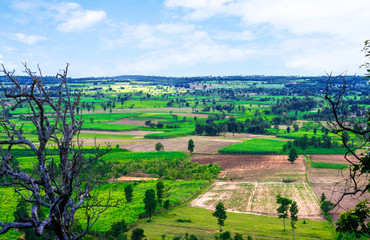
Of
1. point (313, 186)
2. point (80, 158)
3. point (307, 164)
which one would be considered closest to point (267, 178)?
point (313, 186)

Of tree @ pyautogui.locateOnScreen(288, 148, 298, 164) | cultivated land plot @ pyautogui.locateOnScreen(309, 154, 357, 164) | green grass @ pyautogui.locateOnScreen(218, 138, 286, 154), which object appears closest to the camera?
tree @ pyautogui.locateOnScreen(288, 148, 298, 164)

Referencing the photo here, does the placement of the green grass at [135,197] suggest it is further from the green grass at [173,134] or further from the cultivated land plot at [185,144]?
the green grass at [173,134]

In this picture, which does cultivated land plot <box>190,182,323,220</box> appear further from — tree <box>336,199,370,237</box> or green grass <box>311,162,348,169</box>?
tree <box>336,199,370,237</box>

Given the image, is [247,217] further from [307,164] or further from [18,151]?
[18,151]

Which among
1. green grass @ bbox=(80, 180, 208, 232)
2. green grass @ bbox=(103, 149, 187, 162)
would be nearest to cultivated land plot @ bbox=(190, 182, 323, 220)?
green grass @ bbox=(80, 180, 208, 232)

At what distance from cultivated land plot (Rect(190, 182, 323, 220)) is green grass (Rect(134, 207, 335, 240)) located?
13.1 ft

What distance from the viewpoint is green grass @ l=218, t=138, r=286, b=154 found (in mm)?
103812

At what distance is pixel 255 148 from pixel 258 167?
21.0 m

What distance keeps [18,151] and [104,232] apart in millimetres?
72278

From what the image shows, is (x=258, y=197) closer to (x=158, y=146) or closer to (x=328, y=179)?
(x=328, y=179)

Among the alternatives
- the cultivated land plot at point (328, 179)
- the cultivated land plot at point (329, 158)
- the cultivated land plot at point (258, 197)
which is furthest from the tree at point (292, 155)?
the cultivated land plot at point (258, 197)

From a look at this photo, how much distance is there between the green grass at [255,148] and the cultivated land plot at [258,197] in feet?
106

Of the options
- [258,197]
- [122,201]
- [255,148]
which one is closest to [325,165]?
[255,148]

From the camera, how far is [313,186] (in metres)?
Answer: 68.9
